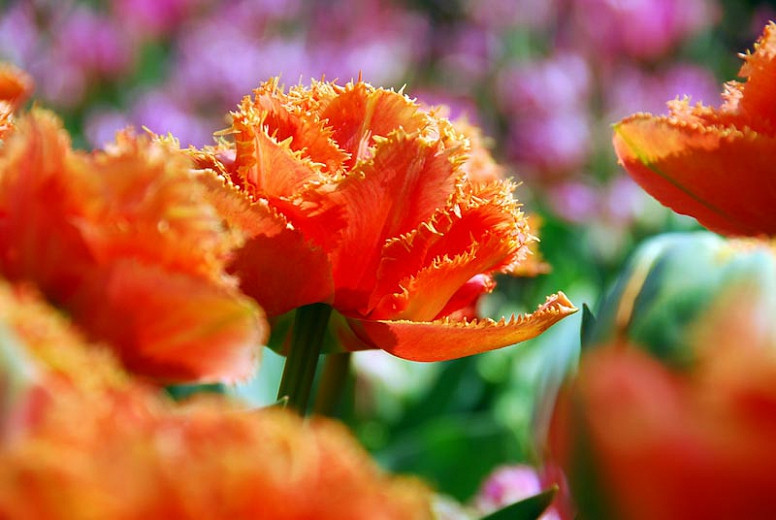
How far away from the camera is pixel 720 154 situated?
0.42 metres

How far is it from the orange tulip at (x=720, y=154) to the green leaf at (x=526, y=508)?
13 centimetres

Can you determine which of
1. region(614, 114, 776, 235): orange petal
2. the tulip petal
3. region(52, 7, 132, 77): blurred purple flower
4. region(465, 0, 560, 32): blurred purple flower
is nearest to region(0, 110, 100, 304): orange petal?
the tulip petal

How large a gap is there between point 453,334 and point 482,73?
2.41m

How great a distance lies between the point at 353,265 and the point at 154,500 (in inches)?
8.7

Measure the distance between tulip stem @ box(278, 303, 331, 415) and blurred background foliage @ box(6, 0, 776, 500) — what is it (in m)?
0.82

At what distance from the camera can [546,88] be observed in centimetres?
232

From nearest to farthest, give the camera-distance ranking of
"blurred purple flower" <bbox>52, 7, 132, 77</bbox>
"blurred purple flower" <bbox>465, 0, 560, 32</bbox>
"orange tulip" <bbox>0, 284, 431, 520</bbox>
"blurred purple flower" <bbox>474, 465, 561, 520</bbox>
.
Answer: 1. "orange tulip" <bbox>0, 284, 431, 520</bbox>
2. "blurred purple flower" <bbox>474, 465, 561, 520</bbox>
3. "blurred purple flower" <bbox>52, 7, 132, 77</bbox>
4. "blurred purple flower" <bbox>465, 0, 560, 32</bbox>

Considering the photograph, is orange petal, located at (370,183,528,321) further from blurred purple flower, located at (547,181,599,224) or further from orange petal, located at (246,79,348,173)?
blurred purple flower, located at (547,181,599,224)

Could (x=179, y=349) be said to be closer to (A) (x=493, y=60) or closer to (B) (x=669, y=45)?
(B) (x=669, y=45)

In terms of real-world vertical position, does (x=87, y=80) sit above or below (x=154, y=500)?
below

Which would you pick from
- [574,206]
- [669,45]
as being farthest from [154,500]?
[669,45]

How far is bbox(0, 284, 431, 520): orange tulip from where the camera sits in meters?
0.21

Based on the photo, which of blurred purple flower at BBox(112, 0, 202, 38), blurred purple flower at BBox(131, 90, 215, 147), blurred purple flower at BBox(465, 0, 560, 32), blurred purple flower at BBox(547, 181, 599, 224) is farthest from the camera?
blurred purple flower at BBox(465, 0, 560, 32)

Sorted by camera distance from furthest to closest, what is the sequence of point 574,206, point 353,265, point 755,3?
point 755,3 < point 574,206 < point 353,265
